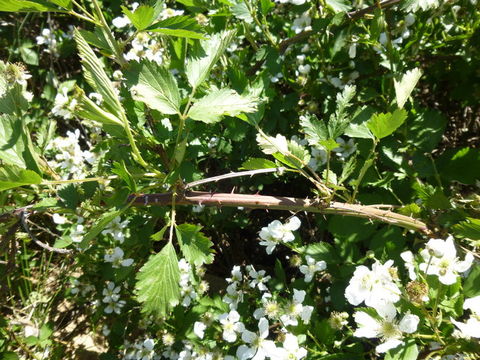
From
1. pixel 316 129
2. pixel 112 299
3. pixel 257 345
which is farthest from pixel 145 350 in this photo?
pixel 316 129

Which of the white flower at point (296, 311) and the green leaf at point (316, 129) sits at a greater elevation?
the green leaf at point (316, 129)

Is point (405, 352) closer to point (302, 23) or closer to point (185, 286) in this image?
point (185, 286)

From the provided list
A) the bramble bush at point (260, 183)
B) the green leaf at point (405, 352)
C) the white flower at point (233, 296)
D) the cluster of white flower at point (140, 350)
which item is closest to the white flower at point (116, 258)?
the bramble bush at point (260, 183)

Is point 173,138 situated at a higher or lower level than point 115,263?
higher

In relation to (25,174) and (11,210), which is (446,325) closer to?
(25,174)

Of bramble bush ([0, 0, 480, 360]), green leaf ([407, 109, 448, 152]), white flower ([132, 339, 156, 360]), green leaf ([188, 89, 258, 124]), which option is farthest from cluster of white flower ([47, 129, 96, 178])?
green leaf ([407, 109, 448, 152])

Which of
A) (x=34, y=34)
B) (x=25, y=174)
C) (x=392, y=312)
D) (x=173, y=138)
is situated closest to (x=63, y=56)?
(x=34, y=34)

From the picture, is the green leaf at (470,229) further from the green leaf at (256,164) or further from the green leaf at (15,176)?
the green leaf at (15,176)
